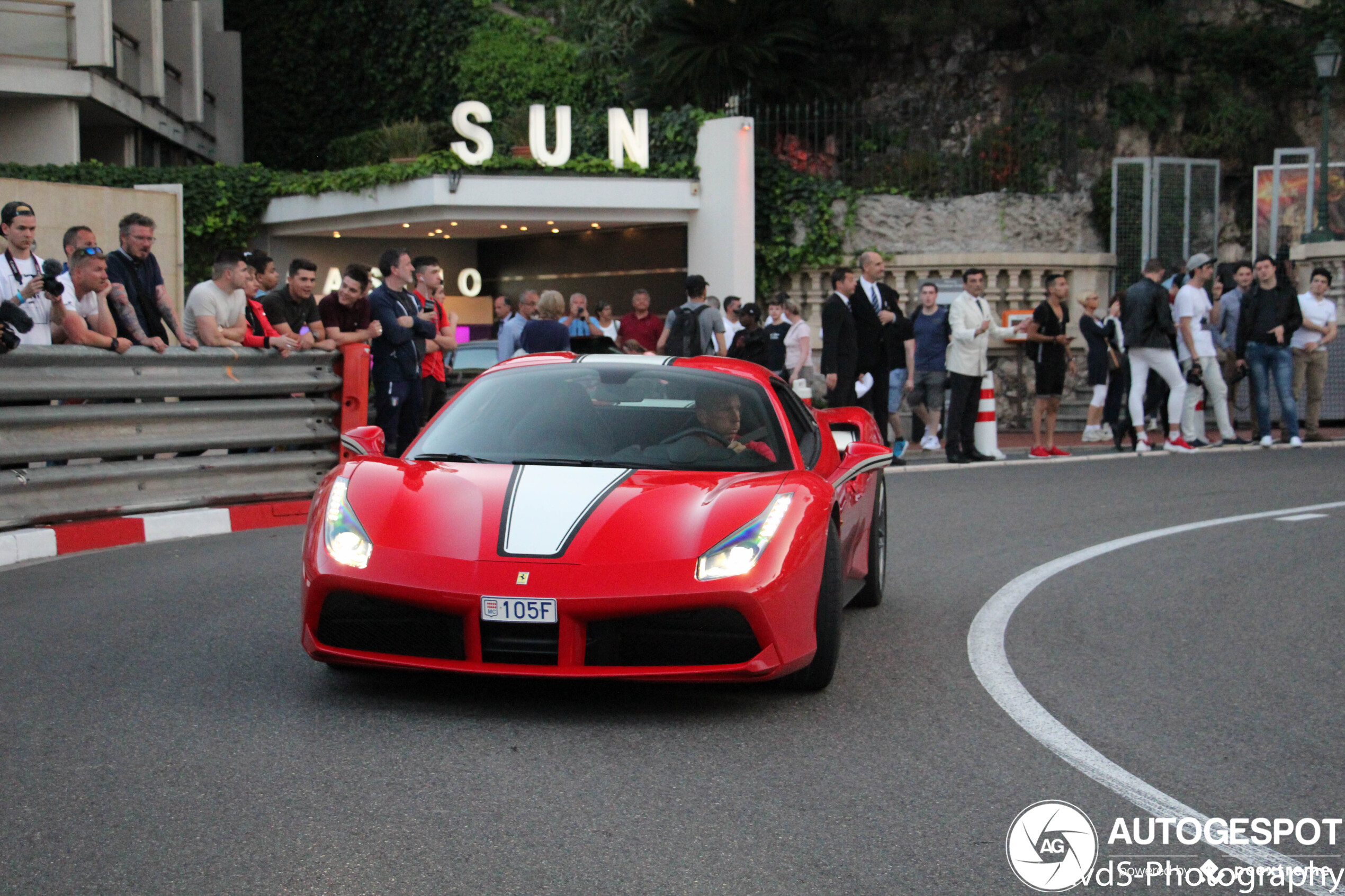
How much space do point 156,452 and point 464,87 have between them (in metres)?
24.5

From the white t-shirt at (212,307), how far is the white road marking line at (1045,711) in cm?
641

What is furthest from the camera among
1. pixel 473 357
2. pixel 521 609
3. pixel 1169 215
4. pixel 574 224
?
pixel 574 224

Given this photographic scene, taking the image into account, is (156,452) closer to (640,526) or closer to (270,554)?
(270,554)

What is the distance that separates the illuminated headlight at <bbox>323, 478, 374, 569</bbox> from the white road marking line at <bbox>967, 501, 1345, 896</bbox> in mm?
2371

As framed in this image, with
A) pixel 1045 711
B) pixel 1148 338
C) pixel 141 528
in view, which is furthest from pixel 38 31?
pixel 1045 711

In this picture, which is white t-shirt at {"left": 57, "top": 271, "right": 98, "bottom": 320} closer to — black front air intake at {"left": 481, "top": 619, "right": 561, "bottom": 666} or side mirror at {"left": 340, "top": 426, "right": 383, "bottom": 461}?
side mirror at {"left": 340, "top": 426, "right": 383, "bottom": 461}

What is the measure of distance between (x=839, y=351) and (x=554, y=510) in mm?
8898

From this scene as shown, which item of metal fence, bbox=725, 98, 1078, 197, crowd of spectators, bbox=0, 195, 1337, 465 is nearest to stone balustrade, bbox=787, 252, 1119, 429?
metal fence, bbox=725, 98, 1078, 197

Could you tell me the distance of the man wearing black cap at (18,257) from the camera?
31.9 feet

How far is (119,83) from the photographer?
28656 mm

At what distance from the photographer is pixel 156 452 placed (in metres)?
10.2

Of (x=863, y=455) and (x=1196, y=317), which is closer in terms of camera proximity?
(x=863, y=455)

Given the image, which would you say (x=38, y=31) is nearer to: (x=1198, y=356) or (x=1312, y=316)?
(x=1198, y=356)

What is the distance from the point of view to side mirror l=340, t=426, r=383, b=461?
6277 millimetres
